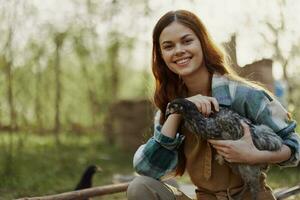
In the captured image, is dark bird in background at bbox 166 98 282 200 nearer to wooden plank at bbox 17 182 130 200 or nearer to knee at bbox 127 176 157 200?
knee at bbox 127 176 157 200

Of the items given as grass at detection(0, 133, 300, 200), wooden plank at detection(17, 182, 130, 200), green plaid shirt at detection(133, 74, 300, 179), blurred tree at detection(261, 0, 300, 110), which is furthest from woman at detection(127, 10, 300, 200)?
blurred tree at detection(261, 0, 300, 110)

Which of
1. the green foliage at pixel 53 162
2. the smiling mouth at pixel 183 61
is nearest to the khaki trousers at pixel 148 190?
the smiling mouth at pixel 183 61

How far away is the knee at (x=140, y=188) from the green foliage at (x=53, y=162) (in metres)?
3.00

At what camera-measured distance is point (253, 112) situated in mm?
2920

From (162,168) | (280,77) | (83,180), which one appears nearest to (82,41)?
(280,77)

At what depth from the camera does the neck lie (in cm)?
305

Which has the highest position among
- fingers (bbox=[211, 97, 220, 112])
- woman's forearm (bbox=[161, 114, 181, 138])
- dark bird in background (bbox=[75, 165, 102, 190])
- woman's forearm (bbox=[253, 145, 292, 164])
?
fingers (bbox=[211, 97, 220, 112])

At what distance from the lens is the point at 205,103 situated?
9.27 feet

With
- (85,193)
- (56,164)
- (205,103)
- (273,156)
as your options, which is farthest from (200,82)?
(56,164)

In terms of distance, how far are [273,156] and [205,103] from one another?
1.33 feet

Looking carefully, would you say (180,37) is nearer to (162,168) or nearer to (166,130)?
(166,130)

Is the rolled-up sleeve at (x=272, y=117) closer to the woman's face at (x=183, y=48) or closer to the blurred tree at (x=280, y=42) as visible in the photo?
the woman's face at (x=183, y=48)

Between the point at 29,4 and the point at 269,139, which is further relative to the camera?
the point at 29,4

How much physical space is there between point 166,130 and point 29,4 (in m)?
5.16
